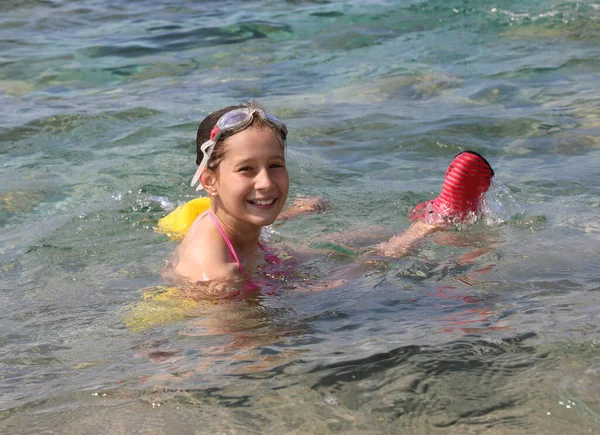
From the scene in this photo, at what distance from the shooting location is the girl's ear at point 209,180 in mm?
4137

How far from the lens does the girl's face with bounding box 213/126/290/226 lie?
3.93 metres

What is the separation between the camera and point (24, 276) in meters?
4.66

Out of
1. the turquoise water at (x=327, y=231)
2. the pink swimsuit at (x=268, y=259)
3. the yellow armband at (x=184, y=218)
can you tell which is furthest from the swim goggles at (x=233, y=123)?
the yellow armband at (x=184, y=218)

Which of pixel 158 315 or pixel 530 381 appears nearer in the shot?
pixel 530 381

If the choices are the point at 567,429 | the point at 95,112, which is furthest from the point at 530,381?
the point at 95,112

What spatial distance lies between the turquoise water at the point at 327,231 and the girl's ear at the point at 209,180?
604mm

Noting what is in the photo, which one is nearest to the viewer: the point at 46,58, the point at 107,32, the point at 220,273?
the point at 220,273

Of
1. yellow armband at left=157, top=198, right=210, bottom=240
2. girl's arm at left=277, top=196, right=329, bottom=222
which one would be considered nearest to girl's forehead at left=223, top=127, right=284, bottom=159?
yellow armband at left=157, top=198, right=210, bottom=240

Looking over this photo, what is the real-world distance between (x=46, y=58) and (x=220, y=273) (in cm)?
793

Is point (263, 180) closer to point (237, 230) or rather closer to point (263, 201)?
point (263, 201)

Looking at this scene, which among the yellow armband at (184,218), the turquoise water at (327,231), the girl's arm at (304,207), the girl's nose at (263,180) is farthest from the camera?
the girl's arm at (304,207)

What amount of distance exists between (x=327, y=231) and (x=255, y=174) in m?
1.40

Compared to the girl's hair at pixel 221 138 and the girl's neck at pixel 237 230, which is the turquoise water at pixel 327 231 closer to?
the girl's neck at pixel 237 230

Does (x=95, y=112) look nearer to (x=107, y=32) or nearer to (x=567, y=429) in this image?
(x=107, y=32)
